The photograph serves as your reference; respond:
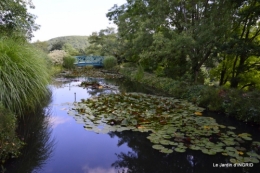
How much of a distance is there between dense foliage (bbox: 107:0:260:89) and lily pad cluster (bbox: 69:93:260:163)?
2.49 m

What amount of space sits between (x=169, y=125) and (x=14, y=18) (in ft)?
16.1

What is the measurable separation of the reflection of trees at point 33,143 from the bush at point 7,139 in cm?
11

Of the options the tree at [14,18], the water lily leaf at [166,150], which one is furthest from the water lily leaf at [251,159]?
the tree at [14,18]

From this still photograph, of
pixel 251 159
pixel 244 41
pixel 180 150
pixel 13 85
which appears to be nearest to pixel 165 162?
pixel 180 150

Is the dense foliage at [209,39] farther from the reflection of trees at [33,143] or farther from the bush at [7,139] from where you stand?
the bush at [7,139]

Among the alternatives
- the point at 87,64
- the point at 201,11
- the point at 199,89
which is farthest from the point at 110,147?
the point at 87,64

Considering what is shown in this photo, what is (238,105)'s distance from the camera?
4902 mm

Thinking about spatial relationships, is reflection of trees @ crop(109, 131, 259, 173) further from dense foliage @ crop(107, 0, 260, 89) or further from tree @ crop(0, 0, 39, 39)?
tree @ crop(0, 0, 39, 39)

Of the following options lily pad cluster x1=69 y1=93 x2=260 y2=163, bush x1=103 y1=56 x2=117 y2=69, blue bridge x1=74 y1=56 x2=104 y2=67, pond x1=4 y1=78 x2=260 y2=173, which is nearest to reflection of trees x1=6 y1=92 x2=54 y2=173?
pond x1=4 y1=78 x2=260 y2=173

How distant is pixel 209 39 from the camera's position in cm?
674

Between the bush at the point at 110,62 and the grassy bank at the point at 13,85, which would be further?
the bush at the point at 110,62

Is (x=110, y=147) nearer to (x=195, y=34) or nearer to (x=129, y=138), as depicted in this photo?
(x=129, y=138)

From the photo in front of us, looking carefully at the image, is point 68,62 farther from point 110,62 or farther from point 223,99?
point 223,99

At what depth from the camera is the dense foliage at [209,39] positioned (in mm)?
6277
